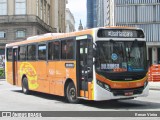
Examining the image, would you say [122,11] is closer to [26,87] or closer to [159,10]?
[159,10]

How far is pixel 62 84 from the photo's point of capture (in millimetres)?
17312

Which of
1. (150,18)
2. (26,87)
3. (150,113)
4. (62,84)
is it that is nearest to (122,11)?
(150,18)

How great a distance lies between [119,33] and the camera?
49.9ft

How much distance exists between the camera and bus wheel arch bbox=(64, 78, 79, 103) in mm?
16248

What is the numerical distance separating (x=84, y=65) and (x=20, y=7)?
60.0 m

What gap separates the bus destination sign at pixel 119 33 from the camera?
14966 mm

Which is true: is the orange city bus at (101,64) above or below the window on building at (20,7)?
below

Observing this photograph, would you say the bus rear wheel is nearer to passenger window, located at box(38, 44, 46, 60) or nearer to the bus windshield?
passenger window, located at box(38, 44, 46, 60)

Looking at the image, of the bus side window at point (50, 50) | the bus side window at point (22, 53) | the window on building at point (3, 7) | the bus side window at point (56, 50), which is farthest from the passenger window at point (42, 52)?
the window on building at point (3, 7)

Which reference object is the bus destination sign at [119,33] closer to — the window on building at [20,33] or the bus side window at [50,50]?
the bus side window at [50,50]

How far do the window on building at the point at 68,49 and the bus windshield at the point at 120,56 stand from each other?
5.94 ft

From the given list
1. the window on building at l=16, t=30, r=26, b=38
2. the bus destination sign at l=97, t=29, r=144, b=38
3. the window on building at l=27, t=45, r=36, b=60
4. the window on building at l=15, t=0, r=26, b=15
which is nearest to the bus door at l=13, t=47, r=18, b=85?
the window on building at l=27, t=45, r=36, b=60

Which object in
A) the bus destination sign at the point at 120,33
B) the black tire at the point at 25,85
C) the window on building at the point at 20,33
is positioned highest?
the window on building at the point at 20,33

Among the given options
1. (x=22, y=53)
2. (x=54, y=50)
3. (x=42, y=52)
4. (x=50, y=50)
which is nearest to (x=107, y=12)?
(x=22, y=53)
